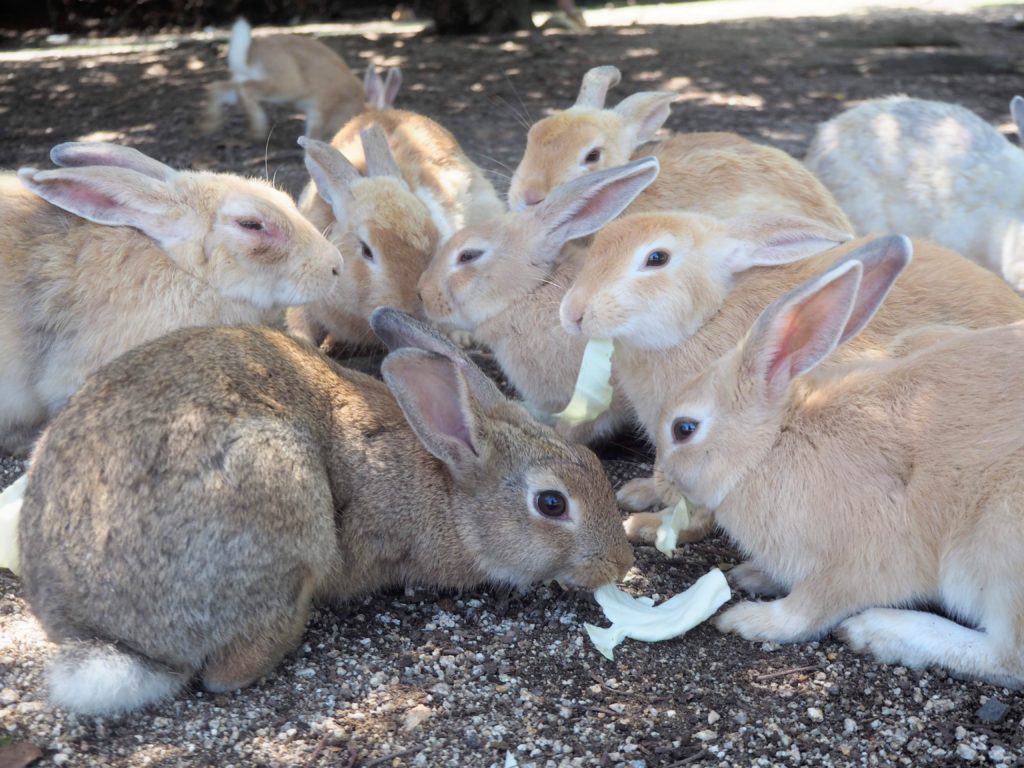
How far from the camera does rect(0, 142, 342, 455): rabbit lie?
5082 millimetres

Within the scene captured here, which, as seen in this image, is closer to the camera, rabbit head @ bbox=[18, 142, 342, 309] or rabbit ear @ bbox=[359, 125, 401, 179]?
rabbit head @ bbox=[18, 142, 342, 309]

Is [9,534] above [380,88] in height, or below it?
above

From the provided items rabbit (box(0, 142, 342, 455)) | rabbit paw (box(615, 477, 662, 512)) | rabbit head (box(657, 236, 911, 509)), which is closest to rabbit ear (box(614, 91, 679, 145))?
rabbit (box(0, 142, 342, 455))

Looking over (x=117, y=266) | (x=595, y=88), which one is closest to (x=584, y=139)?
(x=595, y=88)

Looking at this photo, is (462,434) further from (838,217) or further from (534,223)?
(838,217)

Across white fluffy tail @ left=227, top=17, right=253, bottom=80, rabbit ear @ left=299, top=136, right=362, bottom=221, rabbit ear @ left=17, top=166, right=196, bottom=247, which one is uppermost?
rabbit ear @ left=17, top=166, right=196, bottom=247

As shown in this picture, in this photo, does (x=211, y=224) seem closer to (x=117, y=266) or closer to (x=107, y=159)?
(x=117, y=266)

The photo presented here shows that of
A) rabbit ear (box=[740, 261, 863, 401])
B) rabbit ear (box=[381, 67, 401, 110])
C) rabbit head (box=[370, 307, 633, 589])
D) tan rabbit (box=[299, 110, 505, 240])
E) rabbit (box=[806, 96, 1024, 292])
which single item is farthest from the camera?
rabbit ear (box=[381, 67, 401, 110])

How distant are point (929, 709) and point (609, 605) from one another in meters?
1.08

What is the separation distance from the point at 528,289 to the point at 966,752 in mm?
2728

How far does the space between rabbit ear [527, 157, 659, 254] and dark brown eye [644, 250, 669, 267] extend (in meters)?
0.48

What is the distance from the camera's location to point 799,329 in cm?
393

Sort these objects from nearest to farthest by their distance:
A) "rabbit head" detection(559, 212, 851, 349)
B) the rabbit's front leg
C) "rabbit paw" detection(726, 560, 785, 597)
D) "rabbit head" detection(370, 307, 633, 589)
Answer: the rabbit's front leg, "rabbit head" detection(370, 307, 633, 589), "rabbit paw" detection(726, 560, 785, 597), "rabbit head" detection(559, 212, 851, 349)

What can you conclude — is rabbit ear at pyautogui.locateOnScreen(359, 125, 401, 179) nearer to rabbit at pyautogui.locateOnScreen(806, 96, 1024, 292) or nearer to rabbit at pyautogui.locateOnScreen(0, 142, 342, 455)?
rabbit at pyautogui.locateOnScreen(0, 142, 342, 455)
